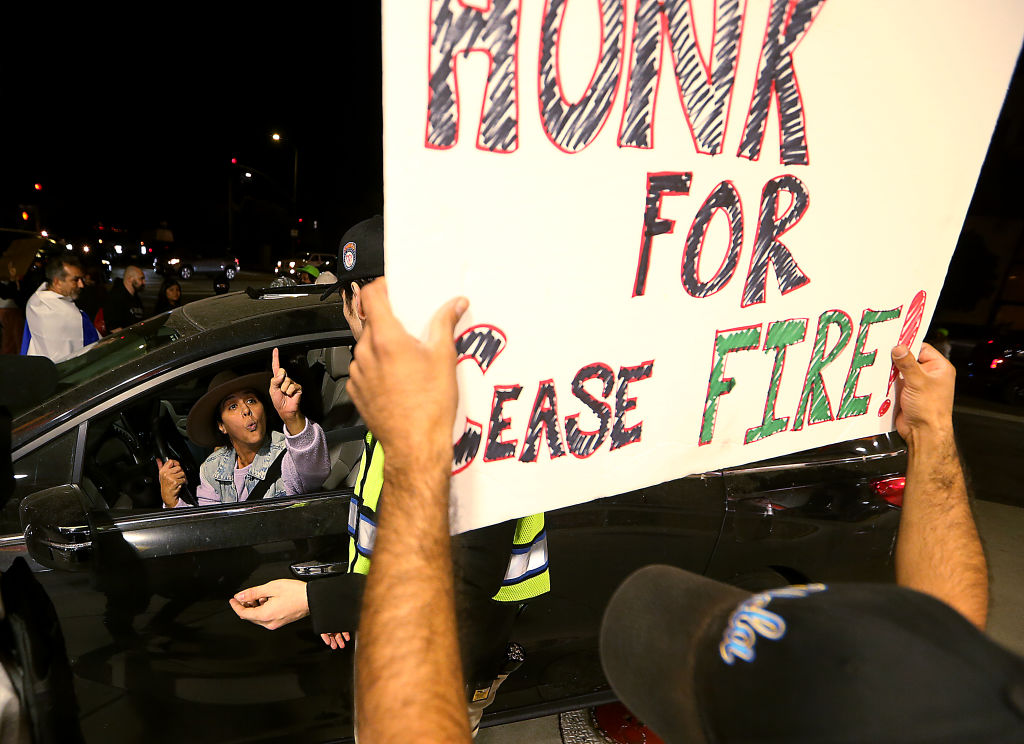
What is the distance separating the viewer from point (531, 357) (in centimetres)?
88

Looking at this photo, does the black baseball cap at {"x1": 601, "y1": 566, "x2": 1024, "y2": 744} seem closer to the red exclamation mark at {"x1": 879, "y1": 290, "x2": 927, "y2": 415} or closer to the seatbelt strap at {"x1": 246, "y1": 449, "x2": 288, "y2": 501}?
the red exclamation mark at {"x1": 879, "y1": 290, "x2": 927, "y2": 415}

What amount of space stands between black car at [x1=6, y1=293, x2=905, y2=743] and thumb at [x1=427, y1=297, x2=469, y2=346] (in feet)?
4.06

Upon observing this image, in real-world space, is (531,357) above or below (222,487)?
above

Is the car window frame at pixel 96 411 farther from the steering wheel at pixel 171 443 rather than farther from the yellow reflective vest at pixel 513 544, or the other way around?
the yellow reflective vest at pixel 513 544

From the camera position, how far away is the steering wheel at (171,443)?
2537 millimetres

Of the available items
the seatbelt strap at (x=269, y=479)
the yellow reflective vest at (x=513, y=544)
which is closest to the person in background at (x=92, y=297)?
the seatbelt strap at (x=269, y=479)

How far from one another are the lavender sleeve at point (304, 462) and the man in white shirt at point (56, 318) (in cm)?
370

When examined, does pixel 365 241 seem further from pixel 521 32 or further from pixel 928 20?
pixel 928 20

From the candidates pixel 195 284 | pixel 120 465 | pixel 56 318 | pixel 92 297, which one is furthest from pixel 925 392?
pixel 195 284

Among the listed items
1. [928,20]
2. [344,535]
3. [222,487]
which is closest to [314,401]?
[222,487]

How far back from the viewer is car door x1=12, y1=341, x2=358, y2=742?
65.6 inches

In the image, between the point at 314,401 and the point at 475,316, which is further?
the point at 314,401

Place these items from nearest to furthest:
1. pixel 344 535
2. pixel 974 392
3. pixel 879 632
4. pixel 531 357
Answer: pixel 879 632 < pixel 531 357 < pixel 344 535 < pixel 974 392

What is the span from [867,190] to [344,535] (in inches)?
61.8
